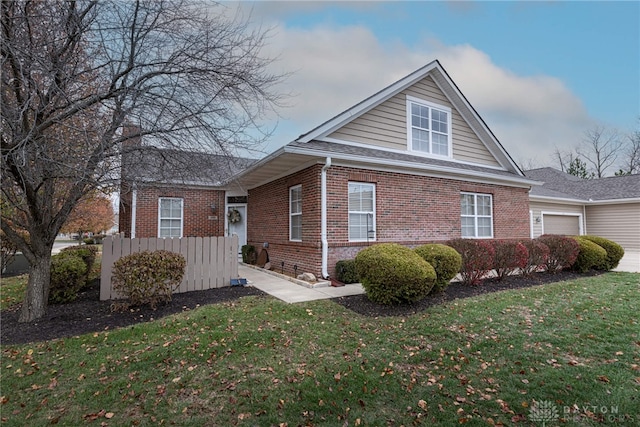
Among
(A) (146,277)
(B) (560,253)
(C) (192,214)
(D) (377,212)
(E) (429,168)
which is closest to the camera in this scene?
(A) (146,277)

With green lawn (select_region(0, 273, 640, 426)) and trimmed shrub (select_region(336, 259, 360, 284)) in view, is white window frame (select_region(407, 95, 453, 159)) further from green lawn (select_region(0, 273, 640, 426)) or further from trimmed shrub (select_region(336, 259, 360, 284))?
green lawn (select_region(0, 273, 640, 426))

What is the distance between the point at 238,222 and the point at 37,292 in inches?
348

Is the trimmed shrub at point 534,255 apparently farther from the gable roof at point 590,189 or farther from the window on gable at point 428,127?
the gable roof at point 590,189

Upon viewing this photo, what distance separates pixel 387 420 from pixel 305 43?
675cm

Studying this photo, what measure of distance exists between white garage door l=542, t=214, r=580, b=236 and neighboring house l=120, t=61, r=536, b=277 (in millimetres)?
4959

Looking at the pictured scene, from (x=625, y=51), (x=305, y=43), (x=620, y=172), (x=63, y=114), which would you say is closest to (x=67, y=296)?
(x=63, y=114)

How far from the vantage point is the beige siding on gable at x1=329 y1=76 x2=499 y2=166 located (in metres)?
10.0

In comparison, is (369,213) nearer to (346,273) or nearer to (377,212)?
(377,212)

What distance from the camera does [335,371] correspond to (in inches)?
144

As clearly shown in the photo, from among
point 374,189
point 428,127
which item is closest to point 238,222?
point 374,189

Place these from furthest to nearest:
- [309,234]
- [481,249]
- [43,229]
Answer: [309,234], [481,249], [43,229]

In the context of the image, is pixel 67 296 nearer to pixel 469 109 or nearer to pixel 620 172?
pixel 469 109

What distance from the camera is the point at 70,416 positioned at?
9.41ft

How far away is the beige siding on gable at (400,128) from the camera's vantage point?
10000 millimetres
